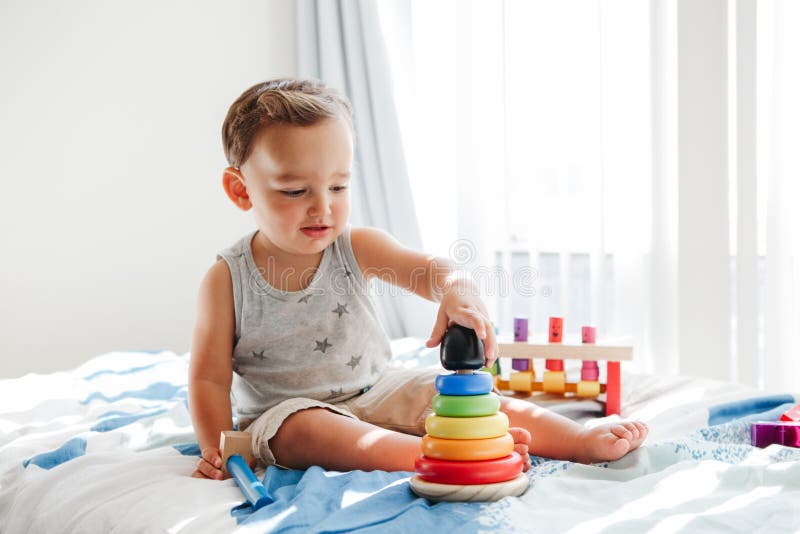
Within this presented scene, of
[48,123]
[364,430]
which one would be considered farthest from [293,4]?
[364,430]

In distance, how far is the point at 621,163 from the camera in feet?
8.59

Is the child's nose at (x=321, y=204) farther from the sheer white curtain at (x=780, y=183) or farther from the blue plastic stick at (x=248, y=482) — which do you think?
the sheer white curtain at (x=780, y=183)

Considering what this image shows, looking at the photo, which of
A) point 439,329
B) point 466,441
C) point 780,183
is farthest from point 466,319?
point 780,183

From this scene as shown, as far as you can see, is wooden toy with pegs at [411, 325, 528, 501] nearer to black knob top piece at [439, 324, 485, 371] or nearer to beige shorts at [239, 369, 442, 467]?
black knob top piece at [439, 324, 485, 371]

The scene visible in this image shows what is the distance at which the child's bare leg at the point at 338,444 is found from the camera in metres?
1.14

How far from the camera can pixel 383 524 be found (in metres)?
0.90

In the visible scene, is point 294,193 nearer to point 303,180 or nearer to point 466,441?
point 303,180

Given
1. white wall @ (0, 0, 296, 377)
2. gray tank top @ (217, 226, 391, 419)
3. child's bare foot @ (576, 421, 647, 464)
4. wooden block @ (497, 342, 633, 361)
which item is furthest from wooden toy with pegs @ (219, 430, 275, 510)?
white wall @ (0, 0, 296, 377)

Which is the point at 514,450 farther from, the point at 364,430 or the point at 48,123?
the point at 48,123

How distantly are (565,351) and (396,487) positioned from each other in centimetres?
69

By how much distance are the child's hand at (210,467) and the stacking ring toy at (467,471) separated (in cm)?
32

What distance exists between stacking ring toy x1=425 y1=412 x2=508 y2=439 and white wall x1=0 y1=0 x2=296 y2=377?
92.8 inches

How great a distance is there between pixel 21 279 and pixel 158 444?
200 centimetres

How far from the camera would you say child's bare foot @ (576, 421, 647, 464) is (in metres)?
1.11
